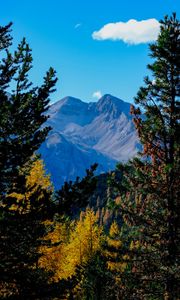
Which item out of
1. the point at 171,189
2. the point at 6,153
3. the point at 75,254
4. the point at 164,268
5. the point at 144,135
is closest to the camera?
the point at 6,153

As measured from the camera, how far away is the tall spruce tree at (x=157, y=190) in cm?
1395

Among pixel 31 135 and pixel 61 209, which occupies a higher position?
pixel 31 135

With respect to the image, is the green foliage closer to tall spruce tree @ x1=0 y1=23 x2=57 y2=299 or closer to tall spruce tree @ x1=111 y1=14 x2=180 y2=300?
tall spruce tree @ x1=0 y1=23 x2=57 y2=299

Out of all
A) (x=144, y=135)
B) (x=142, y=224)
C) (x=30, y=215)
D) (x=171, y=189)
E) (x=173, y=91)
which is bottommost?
(x=30, y=215)

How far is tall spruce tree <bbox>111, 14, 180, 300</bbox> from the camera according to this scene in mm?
13945

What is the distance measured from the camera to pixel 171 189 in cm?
1443

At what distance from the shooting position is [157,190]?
1451 centimetres

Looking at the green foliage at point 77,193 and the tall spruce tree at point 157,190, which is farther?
the tall spruce tree at point 157,190

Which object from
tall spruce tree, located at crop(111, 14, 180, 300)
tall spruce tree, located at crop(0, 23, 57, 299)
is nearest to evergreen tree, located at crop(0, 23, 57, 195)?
tall spruce tree, located at crop(0, 23, 57, 299)

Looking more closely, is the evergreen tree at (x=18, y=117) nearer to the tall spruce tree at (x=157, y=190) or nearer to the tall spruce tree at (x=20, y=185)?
the tall spruce tree at (x=20, y=185)

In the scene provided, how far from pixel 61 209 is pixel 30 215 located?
0.70 metres

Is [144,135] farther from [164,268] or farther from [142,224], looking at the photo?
[164,268]

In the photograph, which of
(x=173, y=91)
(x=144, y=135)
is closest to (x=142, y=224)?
(x=144, y=135)

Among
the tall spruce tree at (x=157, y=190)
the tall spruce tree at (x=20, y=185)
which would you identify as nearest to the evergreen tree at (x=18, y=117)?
the tall spruce tree at (x=20, y=185)
